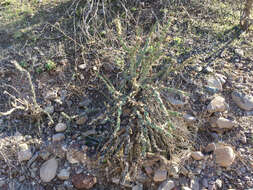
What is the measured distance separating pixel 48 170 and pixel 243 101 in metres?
1.52

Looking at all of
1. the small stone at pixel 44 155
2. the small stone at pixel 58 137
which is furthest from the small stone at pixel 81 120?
the small stone at pixel 44 155

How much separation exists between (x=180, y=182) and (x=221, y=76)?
94 centimetres

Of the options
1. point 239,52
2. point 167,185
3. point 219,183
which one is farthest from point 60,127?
point 239,52

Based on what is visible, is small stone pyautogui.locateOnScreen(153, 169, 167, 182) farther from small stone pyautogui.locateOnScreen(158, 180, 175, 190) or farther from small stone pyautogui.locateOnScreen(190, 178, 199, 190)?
small stone pyautogui.locateOnScreen(190, 178, 199, 190)

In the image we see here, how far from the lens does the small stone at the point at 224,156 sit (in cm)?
190

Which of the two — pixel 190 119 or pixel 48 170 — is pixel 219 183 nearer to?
pixel 190 119

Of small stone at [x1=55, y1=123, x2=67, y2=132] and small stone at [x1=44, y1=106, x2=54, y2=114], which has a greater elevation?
small stone at [x1=44, y1=106, x2=54, y2=114]

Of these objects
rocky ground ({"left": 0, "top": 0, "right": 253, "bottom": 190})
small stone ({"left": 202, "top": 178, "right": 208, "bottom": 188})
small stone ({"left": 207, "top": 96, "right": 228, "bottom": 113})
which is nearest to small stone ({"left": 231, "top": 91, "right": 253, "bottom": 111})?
rocky ground ({"left": 0, "top": 0, "right": 253, "bottom": 190})

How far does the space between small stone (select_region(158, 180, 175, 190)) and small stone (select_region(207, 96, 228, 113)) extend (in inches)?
24.3

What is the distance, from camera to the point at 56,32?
2.54 meters

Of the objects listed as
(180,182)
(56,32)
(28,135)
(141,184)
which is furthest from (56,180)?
(56,32)

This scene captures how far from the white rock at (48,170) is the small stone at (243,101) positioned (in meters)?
1.42

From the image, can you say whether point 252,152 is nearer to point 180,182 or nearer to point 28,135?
point 180,182

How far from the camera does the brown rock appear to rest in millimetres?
1832
